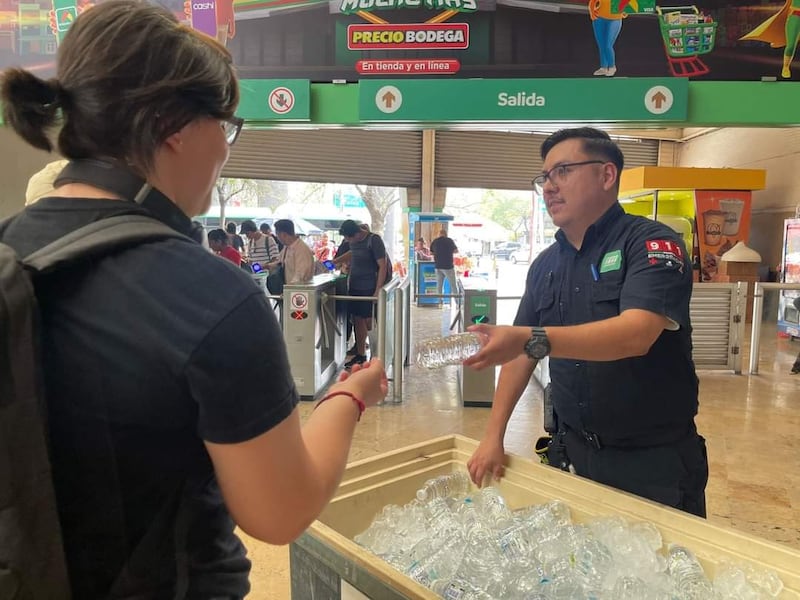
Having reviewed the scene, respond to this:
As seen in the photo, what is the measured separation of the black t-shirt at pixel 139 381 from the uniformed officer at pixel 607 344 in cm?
95

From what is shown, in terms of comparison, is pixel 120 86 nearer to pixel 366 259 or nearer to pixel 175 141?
pixel 175 141

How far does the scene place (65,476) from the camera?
2.34 feet

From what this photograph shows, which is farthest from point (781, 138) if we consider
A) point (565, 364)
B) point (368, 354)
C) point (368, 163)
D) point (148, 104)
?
point (148, 104)

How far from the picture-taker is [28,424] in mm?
666

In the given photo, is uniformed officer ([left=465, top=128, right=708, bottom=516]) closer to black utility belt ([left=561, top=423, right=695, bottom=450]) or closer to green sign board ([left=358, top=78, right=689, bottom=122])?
black utility belt ([left=561, top=423, right=695, bottom=450])

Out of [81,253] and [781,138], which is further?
[781,138]

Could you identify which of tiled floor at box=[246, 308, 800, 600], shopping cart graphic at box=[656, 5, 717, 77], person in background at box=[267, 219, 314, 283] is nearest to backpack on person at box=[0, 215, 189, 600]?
tiled floor at box=[246, 308, 800, 600]

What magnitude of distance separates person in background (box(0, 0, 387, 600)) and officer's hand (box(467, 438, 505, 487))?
3.36 ft

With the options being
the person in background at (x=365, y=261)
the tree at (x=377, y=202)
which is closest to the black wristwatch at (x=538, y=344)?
the person in background at (x=365, y=261)

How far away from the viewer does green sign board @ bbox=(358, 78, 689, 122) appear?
3410 millimetres

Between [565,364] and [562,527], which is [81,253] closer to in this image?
[562,527]

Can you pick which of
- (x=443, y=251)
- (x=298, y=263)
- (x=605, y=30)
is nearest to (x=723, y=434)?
(x=605, y=30)

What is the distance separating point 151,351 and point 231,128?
1.39ft

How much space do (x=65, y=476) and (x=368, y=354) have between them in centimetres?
632
